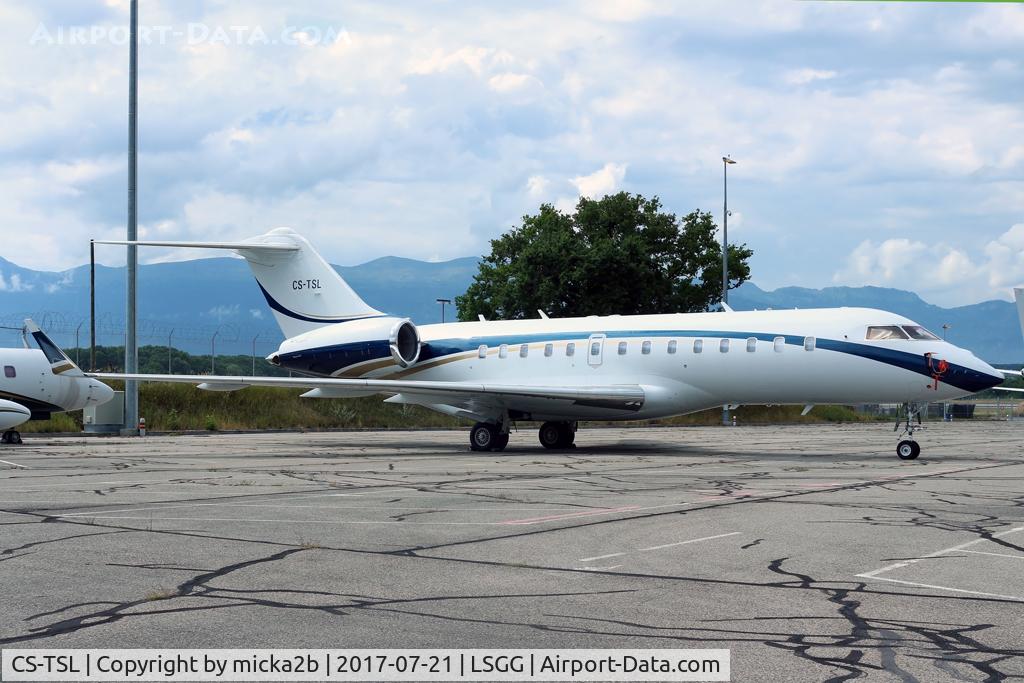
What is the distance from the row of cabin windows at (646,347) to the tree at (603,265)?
26489 millimetres

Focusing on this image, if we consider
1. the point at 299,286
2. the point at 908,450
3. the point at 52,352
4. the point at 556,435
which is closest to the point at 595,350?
the point at 556,435

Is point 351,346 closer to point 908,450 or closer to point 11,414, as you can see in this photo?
point 11,414

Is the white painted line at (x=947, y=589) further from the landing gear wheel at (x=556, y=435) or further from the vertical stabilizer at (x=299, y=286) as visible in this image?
the vertical stabilizer at (x=299, y=286)

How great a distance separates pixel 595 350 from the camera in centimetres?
2644

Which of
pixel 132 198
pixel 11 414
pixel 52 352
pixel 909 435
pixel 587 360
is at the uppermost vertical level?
pixel 132 198

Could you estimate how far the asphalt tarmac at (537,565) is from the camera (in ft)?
20.4

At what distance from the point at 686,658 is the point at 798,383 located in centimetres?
1867

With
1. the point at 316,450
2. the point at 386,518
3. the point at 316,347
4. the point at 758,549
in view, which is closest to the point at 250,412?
the point at 316,347

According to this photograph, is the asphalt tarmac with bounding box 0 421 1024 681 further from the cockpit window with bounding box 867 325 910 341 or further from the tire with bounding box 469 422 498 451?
the tire with bounding box 469 422 498 451

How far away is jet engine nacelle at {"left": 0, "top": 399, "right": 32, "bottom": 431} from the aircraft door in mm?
14481

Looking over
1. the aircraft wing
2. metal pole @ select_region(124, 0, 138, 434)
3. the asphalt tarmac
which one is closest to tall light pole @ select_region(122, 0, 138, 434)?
metal pole @ select_region(124, 0, 138, 434)

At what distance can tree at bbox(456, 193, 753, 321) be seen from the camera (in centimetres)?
5497

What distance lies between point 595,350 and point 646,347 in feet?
4.68

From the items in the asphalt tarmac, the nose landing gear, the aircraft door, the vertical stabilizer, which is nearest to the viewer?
the asphalt tarmac
